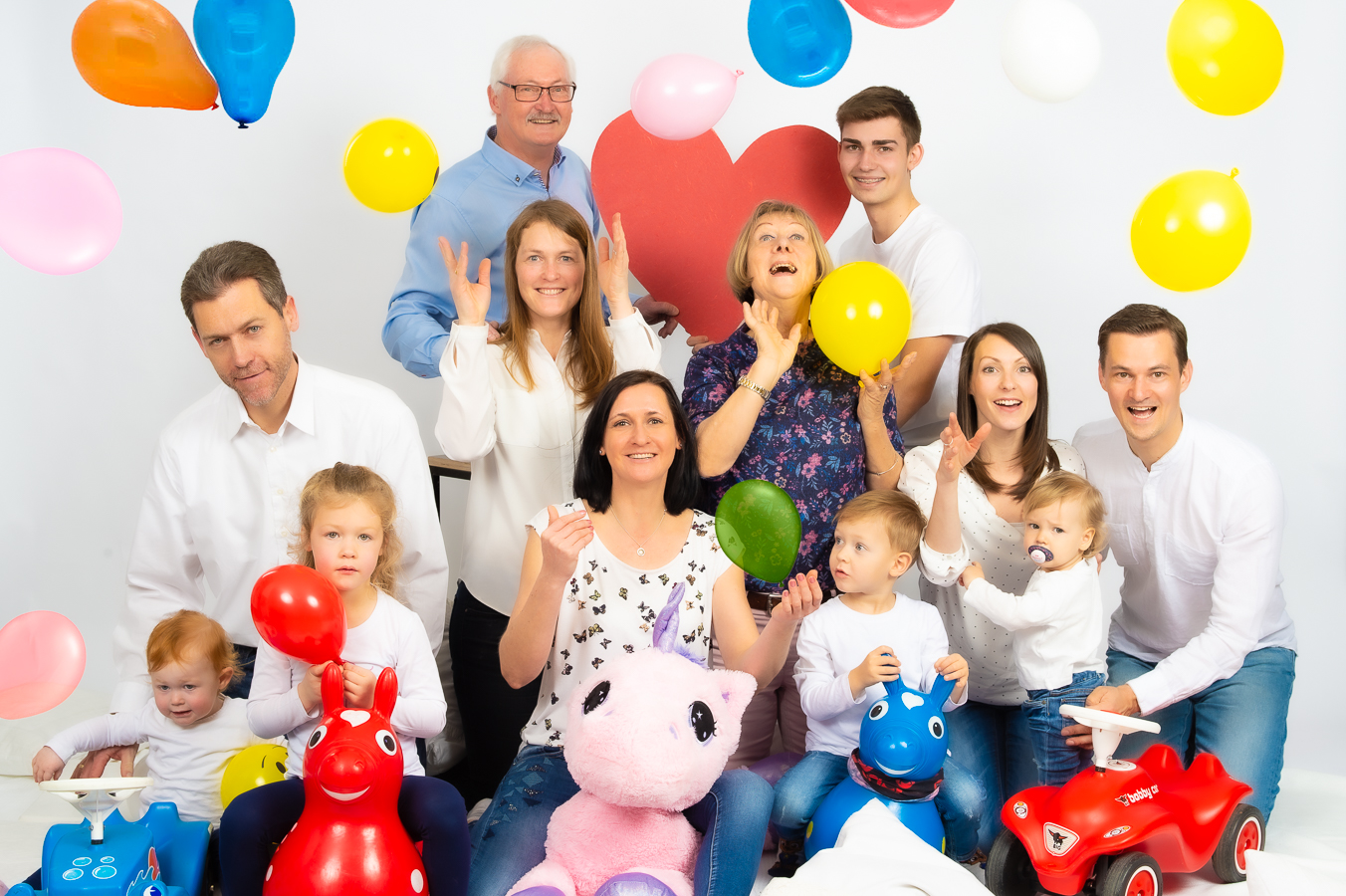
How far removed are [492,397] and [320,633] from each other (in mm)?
772

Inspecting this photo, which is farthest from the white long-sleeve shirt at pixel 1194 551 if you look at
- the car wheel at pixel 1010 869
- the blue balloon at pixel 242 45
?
the blue balloon at pixel 242 45

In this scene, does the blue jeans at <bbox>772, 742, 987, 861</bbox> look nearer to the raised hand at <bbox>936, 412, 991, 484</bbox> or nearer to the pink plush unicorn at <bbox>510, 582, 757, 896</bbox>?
the pink plush unicorn at <bbox>510, 582, 757, 896</bbox>

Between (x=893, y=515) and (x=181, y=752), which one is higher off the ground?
(x=893, y=515)

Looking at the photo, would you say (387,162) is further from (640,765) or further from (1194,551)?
(1194,551)

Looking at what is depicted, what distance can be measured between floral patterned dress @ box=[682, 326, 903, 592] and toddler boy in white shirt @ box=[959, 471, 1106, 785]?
334mm

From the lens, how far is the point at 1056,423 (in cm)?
392

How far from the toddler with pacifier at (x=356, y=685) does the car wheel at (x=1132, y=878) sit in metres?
1.17

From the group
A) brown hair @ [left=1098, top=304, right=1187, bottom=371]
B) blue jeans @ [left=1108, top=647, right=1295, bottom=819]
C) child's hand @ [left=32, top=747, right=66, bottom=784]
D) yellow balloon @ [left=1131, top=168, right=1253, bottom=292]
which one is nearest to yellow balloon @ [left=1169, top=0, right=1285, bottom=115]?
yellow balloon @ [left=1131, top=168, right=1253, bottom=292]

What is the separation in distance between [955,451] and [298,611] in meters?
1.33

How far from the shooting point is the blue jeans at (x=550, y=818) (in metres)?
2.00

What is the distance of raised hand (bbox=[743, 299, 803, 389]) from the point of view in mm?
2477

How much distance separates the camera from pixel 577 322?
8.75 feet

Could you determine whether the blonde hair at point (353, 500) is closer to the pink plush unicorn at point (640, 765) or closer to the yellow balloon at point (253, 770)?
the yellow balloon at point (253, 770)

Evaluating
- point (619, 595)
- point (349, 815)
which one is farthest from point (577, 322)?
point (349, 815)
